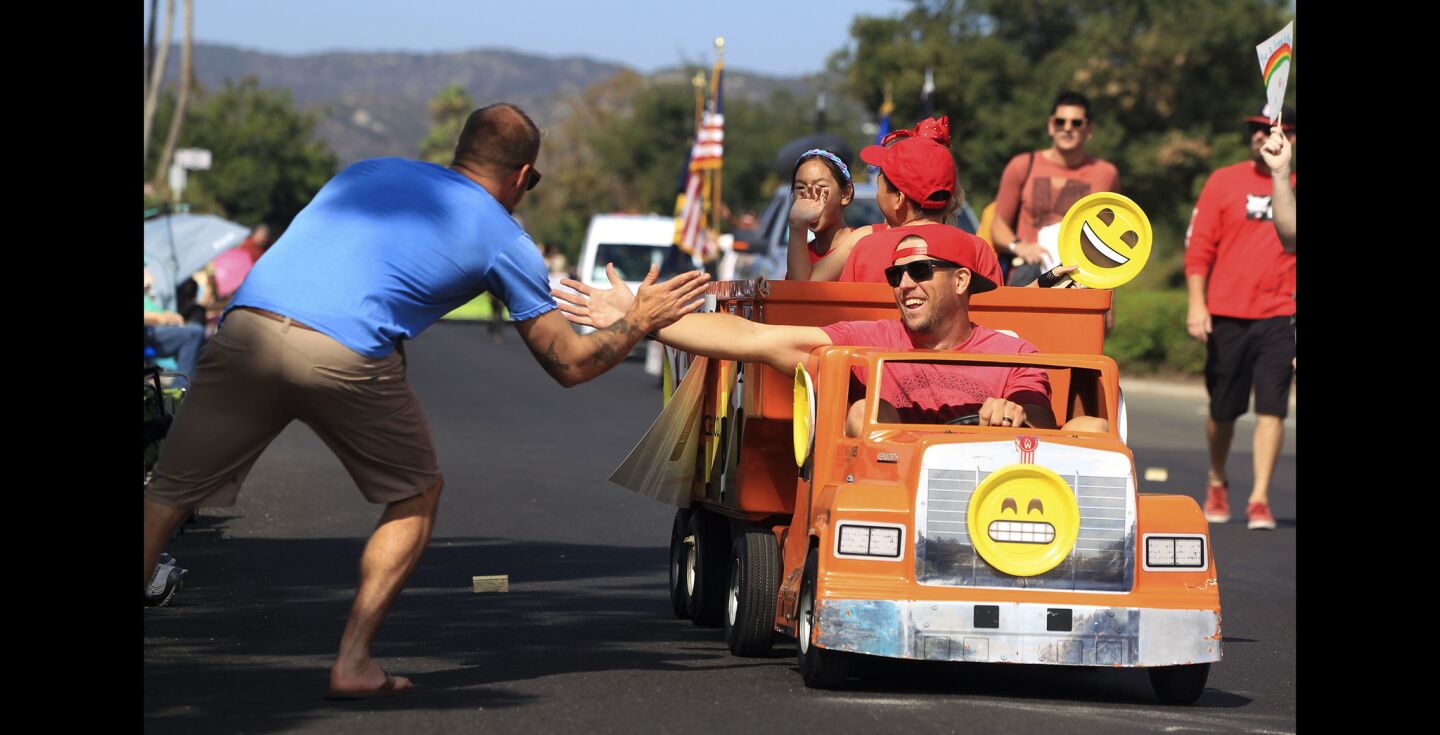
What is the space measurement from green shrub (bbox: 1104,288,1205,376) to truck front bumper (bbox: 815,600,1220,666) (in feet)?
80.8

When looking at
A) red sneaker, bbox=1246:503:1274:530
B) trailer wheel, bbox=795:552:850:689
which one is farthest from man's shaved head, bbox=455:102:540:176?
red sneaker, bbox=1246:503:1274:530

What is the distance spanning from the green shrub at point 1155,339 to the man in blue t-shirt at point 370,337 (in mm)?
25221

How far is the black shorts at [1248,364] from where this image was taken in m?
12.3

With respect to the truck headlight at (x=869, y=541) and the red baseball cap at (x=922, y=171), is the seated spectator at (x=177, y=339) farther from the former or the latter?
the truck headlight at (x=869, y=541)

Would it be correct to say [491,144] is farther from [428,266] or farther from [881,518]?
[881,518]

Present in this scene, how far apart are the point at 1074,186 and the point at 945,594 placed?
5.63 m

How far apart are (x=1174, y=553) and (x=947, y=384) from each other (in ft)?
3.25

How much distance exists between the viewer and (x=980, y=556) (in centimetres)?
627

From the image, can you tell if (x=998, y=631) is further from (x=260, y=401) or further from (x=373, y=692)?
(x=260, y=401)

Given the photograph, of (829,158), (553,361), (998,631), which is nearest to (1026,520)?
(998,631)

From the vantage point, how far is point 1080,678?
24.1 ft

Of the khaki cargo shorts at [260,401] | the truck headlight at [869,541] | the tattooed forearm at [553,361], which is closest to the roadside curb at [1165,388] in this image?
the truck headlight at [869,541]

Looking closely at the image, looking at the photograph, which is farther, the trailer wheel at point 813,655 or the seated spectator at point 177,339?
the seated spectator at point 177,339

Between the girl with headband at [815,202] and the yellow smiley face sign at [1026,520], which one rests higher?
the girl with headband at [815,202]
